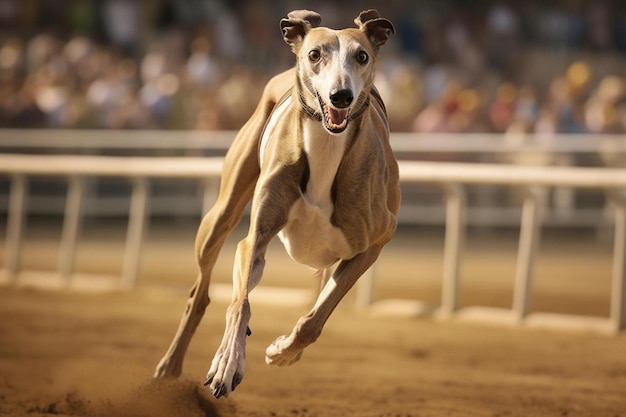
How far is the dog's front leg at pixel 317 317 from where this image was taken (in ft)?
13.5

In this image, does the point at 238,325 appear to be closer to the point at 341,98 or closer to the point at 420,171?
the point at 341,98

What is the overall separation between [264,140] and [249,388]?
4.28 ft

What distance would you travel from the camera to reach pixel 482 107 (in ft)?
40.4

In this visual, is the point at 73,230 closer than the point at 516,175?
No

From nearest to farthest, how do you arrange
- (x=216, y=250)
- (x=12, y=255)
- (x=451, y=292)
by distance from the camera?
(x=216, y=250) < (x=451, y=292) < (x=12, y=255)

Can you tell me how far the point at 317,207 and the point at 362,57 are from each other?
61 centimetres

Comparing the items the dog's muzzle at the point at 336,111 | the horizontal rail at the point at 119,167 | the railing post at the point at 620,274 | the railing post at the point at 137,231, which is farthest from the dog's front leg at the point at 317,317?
the railing post at the point at 137,231

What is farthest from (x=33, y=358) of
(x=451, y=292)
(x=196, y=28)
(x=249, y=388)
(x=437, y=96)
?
(x=196, y=28)

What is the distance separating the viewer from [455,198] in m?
7.36

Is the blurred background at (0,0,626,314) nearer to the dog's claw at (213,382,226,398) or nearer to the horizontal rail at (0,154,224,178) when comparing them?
the horizontal rail at (0,154,224,178)

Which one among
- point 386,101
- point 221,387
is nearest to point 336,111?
point 221,387

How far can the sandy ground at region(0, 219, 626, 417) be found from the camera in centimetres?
475

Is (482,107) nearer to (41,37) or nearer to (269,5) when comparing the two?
(269,5)

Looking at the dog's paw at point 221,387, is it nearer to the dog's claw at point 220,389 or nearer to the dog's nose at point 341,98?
the dog's claw at point 220,389
